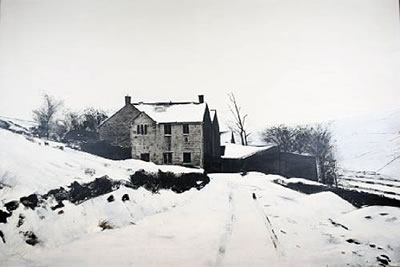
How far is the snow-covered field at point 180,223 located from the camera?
2.75m

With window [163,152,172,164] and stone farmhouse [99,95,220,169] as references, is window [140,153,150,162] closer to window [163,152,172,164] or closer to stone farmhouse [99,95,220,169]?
stone farmhouse [99,95,220,169]

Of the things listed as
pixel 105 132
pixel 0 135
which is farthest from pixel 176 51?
pixel 0 135

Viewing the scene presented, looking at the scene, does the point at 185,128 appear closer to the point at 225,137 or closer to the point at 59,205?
the point at 225,137

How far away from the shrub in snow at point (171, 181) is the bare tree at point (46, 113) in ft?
2.80

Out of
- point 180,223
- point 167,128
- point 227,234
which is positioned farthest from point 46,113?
point 227,234

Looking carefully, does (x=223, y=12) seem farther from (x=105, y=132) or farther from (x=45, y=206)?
(x=45, y=206)

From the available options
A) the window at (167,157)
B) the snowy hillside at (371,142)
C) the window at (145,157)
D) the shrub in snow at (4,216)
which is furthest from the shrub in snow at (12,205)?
the snowy hillside at (371,142)

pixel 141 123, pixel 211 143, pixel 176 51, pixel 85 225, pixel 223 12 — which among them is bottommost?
pixel 85 225

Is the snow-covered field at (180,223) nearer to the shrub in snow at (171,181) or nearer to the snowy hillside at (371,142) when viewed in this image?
the shrub in snow at (171,181)

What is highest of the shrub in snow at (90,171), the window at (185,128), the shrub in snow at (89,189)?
the window at (185,128)

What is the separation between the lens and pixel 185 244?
2.87m

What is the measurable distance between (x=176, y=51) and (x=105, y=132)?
1039mm

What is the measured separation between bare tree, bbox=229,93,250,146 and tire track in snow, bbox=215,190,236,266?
1.68 feet

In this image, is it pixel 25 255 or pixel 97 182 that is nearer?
pixel 25 255
